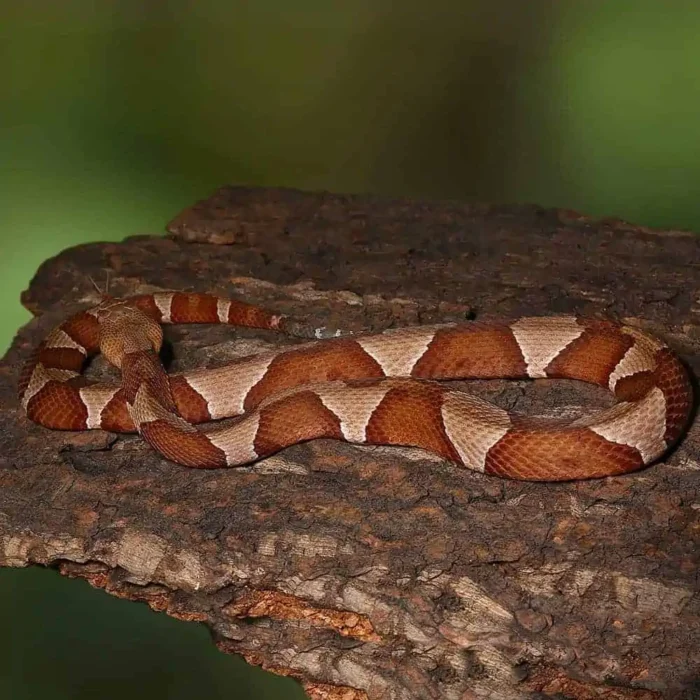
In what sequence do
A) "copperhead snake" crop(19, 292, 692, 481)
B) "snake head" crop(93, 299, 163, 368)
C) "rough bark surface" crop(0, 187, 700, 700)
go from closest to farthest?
"rough bark surface" crop(0, 187, 700, 700) < "copperhead snake" crop(19, 292, 692, 481) < "snake head" crop(93, 299, 163, 368)

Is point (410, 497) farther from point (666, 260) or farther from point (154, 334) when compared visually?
point (666, 260)

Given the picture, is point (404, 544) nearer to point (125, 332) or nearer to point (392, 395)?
point (392, 395)

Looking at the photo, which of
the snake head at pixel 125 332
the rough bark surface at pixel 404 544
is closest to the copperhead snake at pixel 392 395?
the snake head at pixel 125 332

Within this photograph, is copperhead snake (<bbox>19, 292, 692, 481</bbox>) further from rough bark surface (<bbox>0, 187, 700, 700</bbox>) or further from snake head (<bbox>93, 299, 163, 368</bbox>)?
rough bark surface (<bbox>0, 187, 700, 700</bbox>)

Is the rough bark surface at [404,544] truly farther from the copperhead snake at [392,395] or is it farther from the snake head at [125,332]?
the snake head at [125,332]

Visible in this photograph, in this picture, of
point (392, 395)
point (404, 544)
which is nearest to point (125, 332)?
point (392, 395)

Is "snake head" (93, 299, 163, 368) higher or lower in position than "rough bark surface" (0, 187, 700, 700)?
higher

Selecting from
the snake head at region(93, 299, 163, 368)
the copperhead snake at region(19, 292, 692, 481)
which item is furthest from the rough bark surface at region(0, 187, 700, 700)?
the snake head at region(93, 299, 163, 368)
